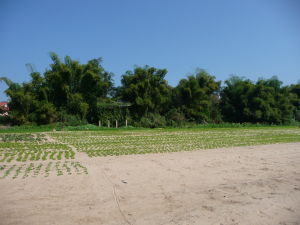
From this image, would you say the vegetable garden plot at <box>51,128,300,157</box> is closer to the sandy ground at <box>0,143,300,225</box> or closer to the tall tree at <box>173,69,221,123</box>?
the sandy ground at <box>0,143,300,225</box>

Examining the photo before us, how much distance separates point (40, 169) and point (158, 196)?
3753mm

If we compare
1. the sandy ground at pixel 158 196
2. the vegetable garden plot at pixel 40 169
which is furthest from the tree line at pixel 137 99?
the sandy ground at pixel 158 196

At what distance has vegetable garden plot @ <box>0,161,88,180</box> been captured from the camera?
5957 millimetres

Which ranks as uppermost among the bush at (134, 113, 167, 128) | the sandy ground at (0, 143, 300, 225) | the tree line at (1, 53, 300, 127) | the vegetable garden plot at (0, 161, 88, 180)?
the tree line at (1, 53, 300, 127)

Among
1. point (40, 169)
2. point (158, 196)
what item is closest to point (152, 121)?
point (40, 169)

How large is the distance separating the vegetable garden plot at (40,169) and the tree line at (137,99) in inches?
696

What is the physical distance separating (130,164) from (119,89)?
77.0 feet

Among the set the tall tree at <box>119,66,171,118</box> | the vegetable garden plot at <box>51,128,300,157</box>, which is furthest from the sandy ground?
the tall tree at <box>119,66,171,118</box>

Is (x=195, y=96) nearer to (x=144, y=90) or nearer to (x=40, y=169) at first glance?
(x=144, y=90)

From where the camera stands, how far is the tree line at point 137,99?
24.0 meters

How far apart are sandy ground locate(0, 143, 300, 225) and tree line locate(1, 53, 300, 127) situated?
19.5 m

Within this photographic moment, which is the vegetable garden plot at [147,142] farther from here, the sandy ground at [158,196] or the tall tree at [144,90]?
the tall tree at [144,90]

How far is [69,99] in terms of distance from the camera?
84.7ft

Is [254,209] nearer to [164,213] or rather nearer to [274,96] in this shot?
[164,213]
